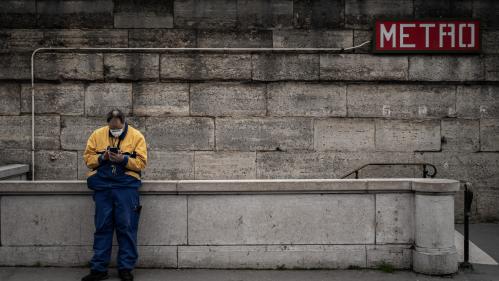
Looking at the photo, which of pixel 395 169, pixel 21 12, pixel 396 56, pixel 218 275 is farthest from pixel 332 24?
pixel 21 12

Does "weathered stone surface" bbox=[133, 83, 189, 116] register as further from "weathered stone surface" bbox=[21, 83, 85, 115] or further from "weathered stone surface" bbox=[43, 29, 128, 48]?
"weathered stone surface" bbox=[21, 83, 85, 115]

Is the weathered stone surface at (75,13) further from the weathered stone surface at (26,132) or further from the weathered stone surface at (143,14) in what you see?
the weathered stone surface at (26,132)

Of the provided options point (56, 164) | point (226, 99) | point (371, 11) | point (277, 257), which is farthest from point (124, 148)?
point (371, 11)

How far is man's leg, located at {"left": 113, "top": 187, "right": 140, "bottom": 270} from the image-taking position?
18.3ft

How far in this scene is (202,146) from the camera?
905 centimetres

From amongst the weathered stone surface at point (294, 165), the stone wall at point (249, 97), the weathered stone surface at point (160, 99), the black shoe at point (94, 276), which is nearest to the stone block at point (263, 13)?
the stone wall at point (249, 97)

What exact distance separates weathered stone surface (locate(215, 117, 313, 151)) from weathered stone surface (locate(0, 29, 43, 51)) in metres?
3.83

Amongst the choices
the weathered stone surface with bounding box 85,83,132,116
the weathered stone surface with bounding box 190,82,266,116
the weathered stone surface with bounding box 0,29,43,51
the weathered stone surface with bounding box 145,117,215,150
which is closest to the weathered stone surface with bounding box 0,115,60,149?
the weathered stone surface with bounding box 85,83,132,116

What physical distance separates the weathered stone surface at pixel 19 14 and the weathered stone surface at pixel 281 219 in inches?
221

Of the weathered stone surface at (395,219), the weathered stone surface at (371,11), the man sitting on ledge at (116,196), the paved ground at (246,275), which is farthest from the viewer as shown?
the weathered stone surface at (371,11)

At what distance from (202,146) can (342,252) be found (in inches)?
153

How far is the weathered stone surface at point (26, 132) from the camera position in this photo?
904 centimetres

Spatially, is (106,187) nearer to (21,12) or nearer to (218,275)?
(218,275)

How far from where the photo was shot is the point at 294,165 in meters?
9.08
